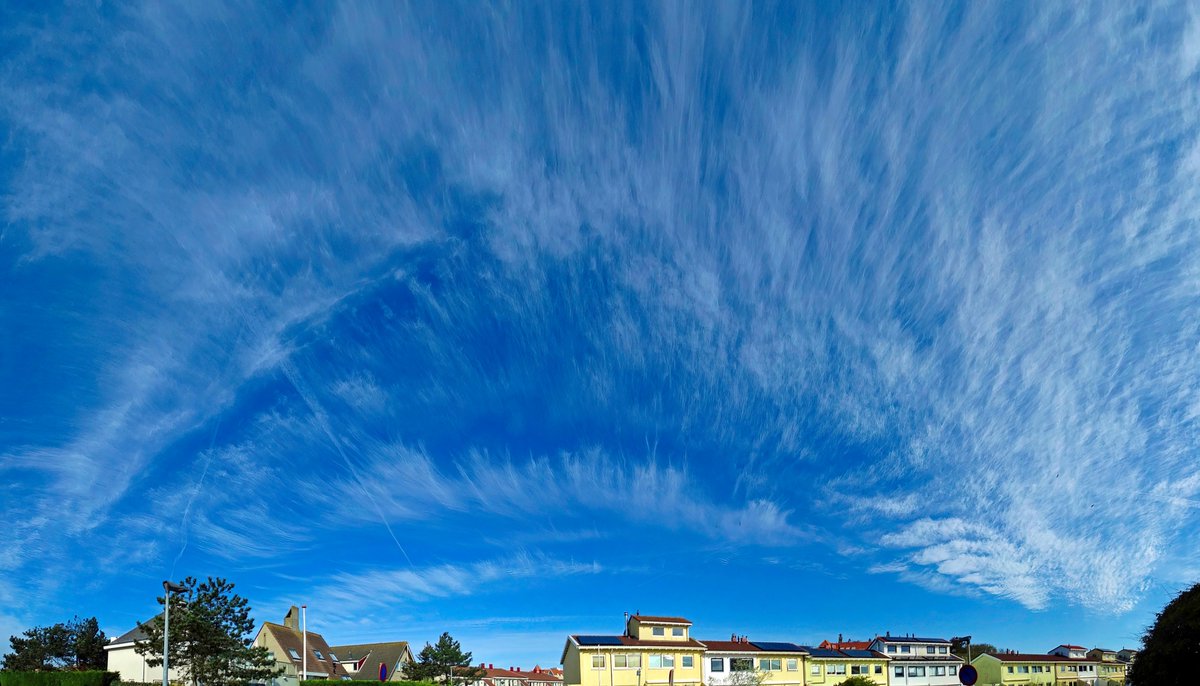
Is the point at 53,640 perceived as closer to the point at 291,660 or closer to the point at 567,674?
the point at 291,660

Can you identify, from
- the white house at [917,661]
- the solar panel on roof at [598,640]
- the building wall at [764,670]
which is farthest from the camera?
the white house at [917,661]

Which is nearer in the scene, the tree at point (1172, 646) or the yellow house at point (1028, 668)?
the tree at point (1172, 646)

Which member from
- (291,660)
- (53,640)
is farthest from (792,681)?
(53,640)

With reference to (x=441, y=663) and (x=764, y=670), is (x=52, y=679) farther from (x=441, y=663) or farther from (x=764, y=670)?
(x=764, y=670)

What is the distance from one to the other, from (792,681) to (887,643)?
887 inches

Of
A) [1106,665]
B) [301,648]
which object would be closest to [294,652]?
[301,648]

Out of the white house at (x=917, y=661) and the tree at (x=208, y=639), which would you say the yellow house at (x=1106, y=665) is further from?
the tree at (x=208, y=639)

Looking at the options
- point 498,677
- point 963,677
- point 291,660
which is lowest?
point 498,677

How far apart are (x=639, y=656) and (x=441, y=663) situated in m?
24.6

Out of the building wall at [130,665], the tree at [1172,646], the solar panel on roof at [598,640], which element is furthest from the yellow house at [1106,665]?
the building wall at [130,665]

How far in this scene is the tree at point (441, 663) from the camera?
76.2 m

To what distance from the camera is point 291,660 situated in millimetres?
79250

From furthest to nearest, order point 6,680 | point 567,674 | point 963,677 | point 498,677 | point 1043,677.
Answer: point 498,677 < point 1043,677 < point 567,674 < point 6,680 < point 963,677

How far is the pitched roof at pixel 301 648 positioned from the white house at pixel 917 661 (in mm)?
68869
